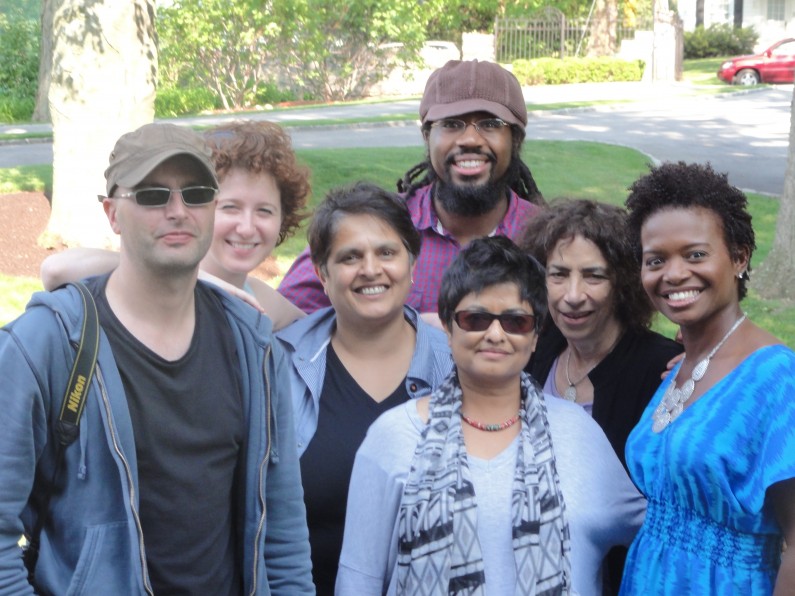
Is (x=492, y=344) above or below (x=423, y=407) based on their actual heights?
above

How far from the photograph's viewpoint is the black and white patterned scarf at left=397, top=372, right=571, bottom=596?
279cm

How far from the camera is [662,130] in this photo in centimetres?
2103

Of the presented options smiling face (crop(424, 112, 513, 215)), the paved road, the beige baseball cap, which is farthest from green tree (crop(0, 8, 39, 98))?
the beige baseball cap

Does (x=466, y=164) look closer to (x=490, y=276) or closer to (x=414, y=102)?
(x=490, y=276)

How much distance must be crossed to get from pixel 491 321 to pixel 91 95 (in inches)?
325

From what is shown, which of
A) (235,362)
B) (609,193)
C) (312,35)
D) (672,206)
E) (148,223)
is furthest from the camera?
(312,35)

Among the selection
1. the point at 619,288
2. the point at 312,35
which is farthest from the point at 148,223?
the point at 312,35

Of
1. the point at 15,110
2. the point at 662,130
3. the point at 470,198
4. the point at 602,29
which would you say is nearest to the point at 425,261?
the point at 470,198

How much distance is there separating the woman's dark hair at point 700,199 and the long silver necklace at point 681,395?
22 cm

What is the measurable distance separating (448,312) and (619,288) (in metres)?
0.80

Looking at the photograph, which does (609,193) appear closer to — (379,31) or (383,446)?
(383,446)

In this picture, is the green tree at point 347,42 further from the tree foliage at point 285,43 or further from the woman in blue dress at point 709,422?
the woman in blue dress at point 709,422

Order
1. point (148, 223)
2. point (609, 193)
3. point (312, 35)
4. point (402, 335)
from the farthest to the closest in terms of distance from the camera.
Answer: point (312, 35) < point (609, 193) < point (402, 335) < point (148, 223)

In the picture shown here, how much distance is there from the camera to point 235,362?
111 inches
